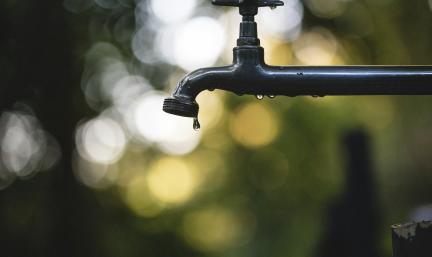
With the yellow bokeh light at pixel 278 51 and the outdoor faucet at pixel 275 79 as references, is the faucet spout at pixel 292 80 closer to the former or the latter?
the outdoor faucet at pixel 275 79

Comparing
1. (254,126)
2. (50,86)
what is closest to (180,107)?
(50,86)

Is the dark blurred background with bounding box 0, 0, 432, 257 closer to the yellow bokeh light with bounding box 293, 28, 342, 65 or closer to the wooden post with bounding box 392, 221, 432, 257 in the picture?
the yellow bokeh light with bounding box 293, 28, 342, 65

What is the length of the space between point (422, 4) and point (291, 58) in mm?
2819

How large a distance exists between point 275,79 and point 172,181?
1317cm

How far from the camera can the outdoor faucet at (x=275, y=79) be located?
1134mm

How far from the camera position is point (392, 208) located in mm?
8562

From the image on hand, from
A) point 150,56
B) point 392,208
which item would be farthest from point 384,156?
point 150,56

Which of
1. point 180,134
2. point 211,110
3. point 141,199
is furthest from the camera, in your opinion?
point 180,134

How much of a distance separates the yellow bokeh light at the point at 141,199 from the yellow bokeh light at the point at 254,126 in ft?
7.57

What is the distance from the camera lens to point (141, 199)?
1347cm

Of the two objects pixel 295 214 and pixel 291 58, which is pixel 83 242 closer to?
pixel 295 214

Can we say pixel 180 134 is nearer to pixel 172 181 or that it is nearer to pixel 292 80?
pixel 172 181

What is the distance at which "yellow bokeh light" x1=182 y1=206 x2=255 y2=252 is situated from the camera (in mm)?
13180

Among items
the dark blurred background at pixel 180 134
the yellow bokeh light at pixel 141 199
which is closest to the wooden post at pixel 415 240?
the dark blurred background at pixel 180 134
